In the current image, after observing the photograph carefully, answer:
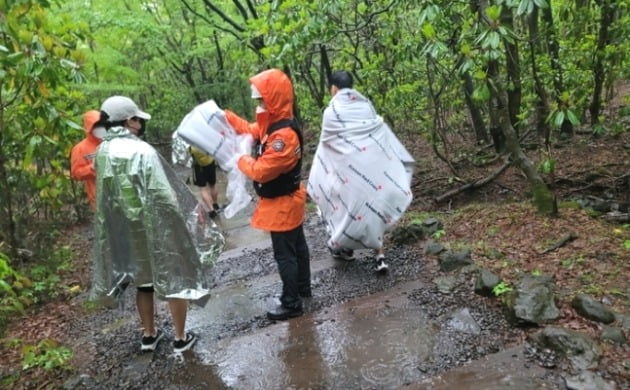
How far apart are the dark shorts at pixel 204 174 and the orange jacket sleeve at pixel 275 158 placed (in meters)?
4.07

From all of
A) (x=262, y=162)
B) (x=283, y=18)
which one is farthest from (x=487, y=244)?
(x=283, y=18)

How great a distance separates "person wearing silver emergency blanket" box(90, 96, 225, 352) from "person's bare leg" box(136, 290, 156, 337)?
9 cm

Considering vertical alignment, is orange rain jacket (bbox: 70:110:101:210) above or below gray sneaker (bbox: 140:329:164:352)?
above

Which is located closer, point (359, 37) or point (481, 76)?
point (481, 76)

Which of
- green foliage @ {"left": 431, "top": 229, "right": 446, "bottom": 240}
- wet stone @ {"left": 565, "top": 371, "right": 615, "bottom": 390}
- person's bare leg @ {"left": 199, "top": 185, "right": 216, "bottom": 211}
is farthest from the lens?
person's bare leg @ {"left": 199, "top": 185, "right": 216, "bottom": 211}

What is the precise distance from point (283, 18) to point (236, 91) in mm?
11229

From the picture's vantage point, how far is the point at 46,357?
395cm

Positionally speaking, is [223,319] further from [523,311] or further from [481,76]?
[481,76]

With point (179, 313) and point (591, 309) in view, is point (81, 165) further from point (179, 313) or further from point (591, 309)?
point (591, 309)

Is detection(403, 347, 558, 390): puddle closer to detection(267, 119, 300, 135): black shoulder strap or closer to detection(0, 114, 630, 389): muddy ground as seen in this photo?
detection(0, 114, 630, 389): muddy ground

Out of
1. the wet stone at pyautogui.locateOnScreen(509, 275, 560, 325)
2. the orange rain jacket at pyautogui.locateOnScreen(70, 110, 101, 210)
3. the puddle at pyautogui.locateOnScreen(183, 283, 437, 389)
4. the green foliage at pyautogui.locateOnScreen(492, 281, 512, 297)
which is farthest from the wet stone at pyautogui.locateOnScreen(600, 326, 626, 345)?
the orange rain jacket at pyautogui.locateOnScreen(70, 110, 101, 210)

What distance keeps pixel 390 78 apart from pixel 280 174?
15.0 feet

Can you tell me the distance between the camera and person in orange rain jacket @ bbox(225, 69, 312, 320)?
3900mm

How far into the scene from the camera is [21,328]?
4887mm
